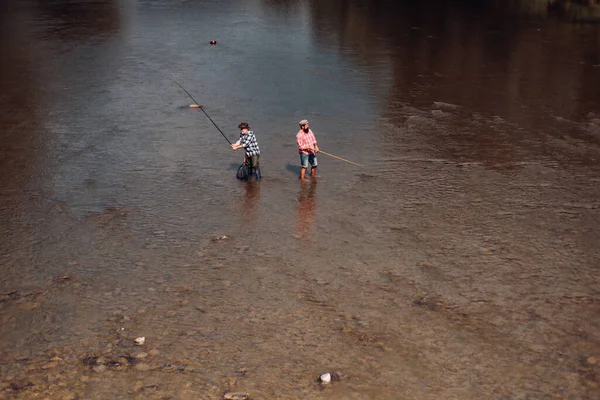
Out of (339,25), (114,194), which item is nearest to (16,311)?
(114,194)

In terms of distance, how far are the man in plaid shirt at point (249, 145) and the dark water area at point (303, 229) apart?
0.52 metres

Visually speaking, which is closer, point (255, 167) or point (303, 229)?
point (303, 229)

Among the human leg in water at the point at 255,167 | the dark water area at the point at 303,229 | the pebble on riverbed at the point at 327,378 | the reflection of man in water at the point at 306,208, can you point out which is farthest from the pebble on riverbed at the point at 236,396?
the human leg in water at the point at 255,167

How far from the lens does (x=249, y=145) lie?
15.7 meters

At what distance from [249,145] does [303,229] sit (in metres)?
2.75

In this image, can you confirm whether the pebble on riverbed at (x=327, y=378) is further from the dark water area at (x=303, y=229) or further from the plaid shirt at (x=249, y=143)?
the plaid shirt at (x=249, y=143)

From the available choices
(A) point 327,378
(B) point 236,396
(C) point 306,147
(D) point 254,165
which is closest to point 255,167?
(D) point 254,165

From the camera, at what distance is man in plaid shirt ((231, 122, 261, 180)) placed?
1563cm

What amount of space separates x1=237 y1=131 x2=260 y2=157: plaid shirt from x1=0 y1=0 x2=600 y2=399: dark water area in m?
0.68

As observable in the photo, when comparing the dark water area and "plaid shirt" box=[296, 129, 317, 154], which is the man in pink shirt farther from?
the dark water area

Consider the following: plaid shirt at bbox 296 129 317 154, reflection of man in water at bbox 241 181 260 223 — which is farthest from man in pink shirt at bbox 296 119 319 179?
reflection of man in water at bbox 241 181 260 223

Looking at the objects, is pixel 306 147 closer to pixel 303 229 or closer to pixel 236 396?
pixel 303 229

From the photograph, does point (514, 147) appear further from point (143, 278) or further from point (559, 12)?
point (559, 12)

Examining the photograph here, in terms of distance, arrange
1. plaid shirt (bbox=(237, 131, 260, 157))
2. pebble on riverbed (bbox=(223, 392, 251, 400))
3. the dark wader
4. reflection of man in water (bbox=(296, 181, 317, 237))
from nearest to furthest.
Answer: pebble on riverbed (bbox=(223, 392, 251, 400)) → reflection of man in water (bbox=(296, 181, 317, 237)) → plaid shirt (bbox=(237, 131, 260, 157)) → the dark wader
